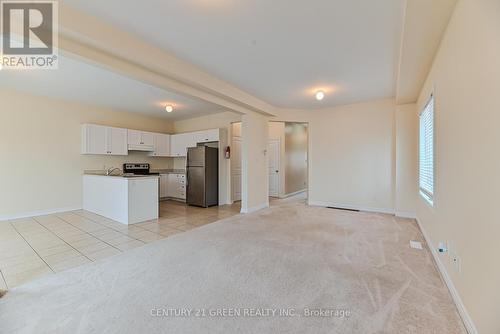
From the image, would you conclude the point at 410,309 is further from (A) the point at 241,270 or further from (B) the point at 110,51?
(B) the point at 110,51

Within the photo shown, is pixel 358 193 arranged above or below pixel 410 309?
above

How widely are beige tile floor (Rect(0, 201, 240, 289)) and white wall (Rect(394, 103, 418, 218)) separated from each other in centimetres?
363

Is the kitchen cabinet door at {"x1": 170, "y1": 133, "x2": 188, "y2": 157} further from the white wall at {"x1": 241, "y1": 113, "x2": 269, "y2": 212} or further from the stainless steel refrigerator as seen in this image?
the white wall at {"x1": 241, "y1": 113, "x2": 269, "y2": 212}

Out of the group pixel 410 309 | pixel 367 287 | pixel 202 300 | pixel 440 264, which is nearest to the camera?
pixel 410 309

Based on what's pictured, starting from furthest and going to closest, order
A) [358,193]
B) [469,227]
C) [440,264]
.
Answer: [358,193] → [440,264] → [469,227]

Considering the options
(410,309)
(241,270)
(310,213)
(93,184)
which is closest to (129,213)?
(93,184)

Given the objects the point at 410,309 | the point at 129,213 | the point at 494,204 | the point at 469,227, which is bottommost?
the point at 410,309

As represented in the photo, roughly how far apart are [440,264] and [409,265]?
28 centimetres

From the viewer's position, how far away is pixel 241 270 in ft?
7.47

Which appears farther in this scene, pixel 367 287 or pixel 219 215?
pixel 219 215

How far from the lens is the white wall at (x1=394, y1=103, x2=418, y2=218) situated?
4297 millimetres

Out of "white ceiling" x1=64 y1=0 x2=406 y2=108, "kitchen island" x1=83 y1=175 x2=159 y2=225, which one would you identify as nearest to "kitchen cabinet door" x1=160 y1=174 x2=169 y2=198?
"kitchen island" x1=83 y1=175 x2=159 y2=225

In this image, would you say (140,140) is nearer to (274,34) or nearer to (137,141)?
(137,141)

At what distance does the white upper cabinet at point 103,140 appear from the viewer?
16.9 feet
